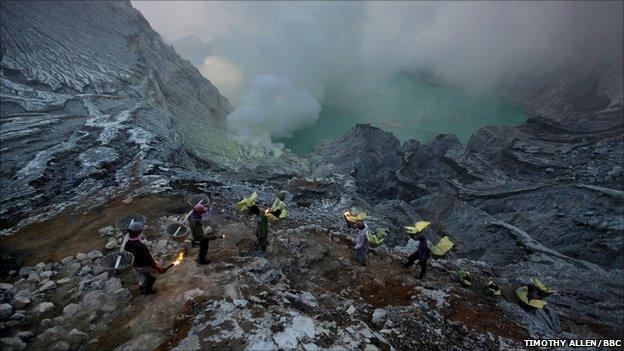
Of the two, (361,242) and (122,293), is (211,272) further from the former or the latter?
(361,242)

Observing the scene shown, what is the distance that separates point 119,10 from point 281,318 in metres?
66.6

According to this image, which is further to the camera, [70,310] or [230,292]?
[230,292]

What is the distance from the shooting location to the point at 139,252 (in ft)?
28.3

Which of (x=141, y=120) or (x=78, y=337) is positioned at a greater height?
(x=141, y=120)

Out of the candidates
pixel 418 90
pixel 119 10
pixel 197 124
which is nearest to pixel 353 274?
pixel 197 124

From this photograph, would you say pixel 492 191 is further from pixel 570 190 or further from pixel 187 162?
pixel 187 162

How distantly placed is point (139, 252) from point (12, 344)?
9.46ft

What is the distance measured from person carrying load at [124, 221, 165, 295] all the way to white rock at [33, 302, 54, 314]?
7.16 feet

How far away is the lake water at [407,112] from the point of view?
88.9m

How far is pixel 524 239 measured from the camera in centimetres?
2372

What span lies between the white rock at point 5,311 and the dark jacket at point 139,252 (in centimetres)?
309

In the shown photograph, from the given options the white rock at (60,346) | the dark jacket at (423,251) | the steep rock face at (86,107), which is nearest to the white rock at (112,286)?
the white rock at (60,346)

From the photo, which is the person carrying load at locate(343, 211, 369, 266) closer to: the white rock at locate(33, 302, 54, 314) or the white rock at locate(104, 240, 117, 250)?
the white rock at locate(104, 240, 117, 250)

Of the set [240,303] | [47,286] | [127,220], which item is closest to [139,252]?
[240,303]
